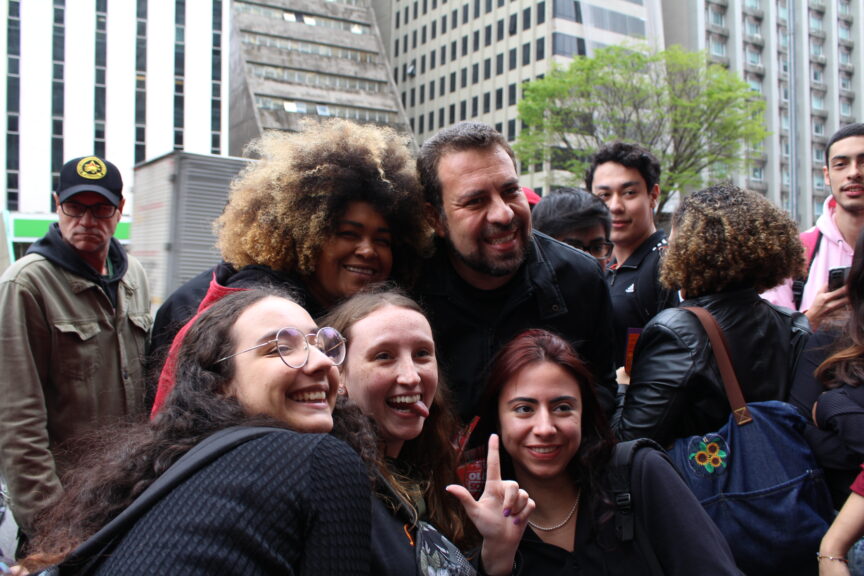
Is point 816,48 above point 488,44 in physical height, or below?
below

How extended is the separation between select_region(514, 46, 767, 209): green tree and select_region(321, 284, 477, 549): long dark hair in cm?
2865

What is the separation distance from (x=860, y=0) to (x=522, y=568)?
72.0 metres

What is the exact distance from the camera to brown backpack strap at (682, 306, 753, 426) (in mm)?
2635

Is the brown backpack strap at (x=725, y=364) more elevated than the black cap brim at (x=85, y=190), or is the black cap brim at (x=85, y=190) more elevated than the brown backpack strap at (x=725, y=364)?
the black cap brim at (x=85, y=190)

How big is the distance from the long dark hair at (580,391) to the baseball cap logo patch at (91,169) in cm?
270

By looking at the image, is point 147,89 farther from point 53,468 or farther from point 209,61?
point 53,468

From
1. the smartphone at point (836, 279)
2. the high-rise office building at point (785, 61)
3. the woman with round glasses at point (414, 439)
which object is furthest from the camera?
the high-rise office building at point (785, 61)

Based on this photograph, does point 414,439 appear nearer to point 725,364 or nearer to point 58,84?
point 725,364

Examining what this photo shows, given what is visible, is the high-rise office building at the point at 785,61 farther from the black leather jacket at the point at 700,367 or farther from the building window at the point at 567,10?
the black leather jacket at the point at 700,367

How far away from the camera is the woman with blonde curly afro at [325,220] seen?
9.66 feet

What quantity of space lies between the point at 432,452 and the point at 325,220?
106 centimetres

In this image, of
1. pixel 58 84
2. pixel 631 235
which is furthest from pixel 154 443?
pixel 58 84

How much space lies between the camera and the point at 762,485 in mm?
2531

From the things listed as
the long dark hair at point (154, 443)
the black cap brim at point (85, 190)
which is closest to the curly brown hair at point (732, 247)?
the long dark hair at point (154, 443)
